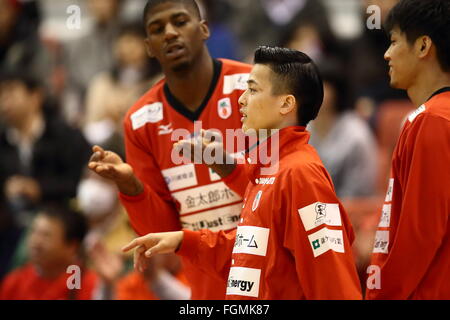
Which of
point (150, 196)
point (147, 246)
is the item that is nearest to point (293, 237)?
point (147, 246)

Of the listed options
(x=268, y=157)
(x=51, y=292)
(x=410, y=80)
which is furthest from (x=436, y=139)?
(x=51, y=292)

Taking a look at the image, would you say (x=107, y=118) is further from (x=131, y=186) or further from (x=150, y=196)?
(x=131, y=186)

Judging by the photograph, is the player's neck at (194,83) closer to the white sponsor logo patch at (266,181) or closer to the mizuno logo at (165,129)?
the mizuno logo at (165,129)

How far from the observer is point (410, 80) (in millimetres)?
4180

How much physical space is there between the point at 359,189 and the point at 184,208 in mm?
2629

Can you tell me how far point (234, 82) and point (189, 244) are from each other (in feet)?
3.43

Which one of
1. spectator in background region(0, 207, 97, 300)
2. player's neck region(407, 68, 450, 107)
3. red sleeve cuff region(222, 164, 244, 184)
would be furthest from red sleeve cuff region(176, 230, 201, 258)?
spectator in background region(0, 207, 97, 300)

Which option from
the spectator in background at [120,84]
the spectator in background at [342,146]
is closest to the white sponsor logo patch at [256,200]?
the spectator in background at [342,146]

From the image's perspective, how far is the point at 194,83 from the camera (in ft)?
16.0

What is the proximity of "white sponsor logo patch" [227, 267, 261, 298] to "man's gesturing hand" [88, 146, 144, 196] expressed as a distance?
79cm

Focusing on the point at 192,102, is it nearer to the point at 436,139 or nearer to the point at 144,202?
the point at 144,202

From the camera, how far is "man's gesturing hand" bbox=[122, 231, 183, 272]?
4020 mm

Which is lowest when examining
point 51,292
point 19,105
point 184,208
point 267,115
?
point 51,292

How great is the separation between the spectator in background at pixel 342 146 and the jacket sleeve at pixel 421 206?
3291 millimetres
